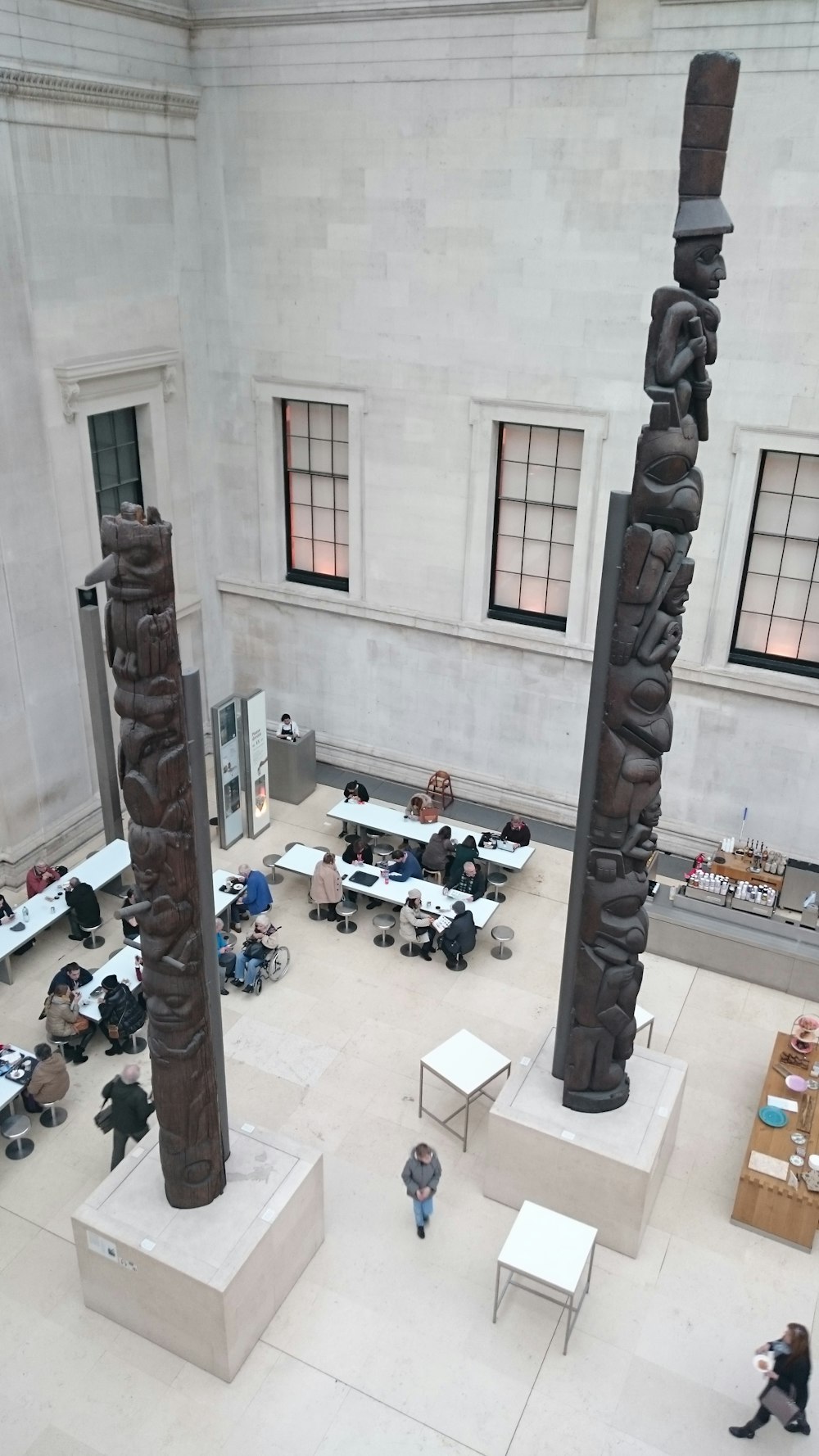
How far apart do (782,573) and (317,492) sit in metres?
7.22

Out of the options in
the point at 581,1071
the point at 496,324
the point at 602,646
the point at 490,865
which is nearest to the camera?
the point at 602,646

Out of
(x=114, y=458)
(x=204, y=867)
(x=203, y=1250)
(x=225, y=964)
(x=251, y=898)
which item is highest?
(x=114, y=458)

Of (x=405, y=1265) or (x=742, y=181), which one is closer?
(x=405, y=1265)

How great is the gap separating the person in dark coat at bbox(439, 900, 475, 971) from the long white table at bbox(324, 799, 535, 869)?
1766mm

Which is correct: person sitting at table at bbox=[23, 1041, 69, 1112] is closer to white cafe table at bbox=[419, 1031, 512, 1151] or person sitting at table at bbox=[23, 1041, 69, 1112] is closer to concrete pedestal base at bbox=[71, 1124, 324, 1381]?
concrete pedestal base at bbox=[71, 1124, 324, 1381]

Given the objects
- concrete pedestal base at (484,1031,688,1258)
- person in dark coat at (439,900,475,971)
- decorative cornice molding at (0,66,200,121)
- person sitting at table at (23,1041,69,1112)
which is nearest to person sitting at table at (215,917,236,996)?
person sitting at table at (23,1041,69,1112)

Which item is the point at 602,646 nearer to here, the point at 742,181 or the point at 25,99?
the point at 742,181

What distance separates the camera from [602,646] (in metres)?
8.58

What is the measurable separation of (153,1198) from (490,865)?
7986 mm

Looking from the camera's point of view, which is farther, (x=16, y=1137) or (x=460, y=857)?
(x=460, y=857)

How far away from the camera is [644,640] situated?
27.4ft

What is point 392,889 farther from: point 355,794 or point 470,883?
point 355,794

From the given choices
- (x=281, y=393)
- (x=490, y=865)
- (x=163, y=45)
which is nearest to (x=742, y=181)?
(x=281, y=393)

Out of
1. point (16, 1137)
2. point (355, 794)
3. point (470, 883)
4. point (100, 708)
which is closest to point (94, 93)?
point (100, 708)
